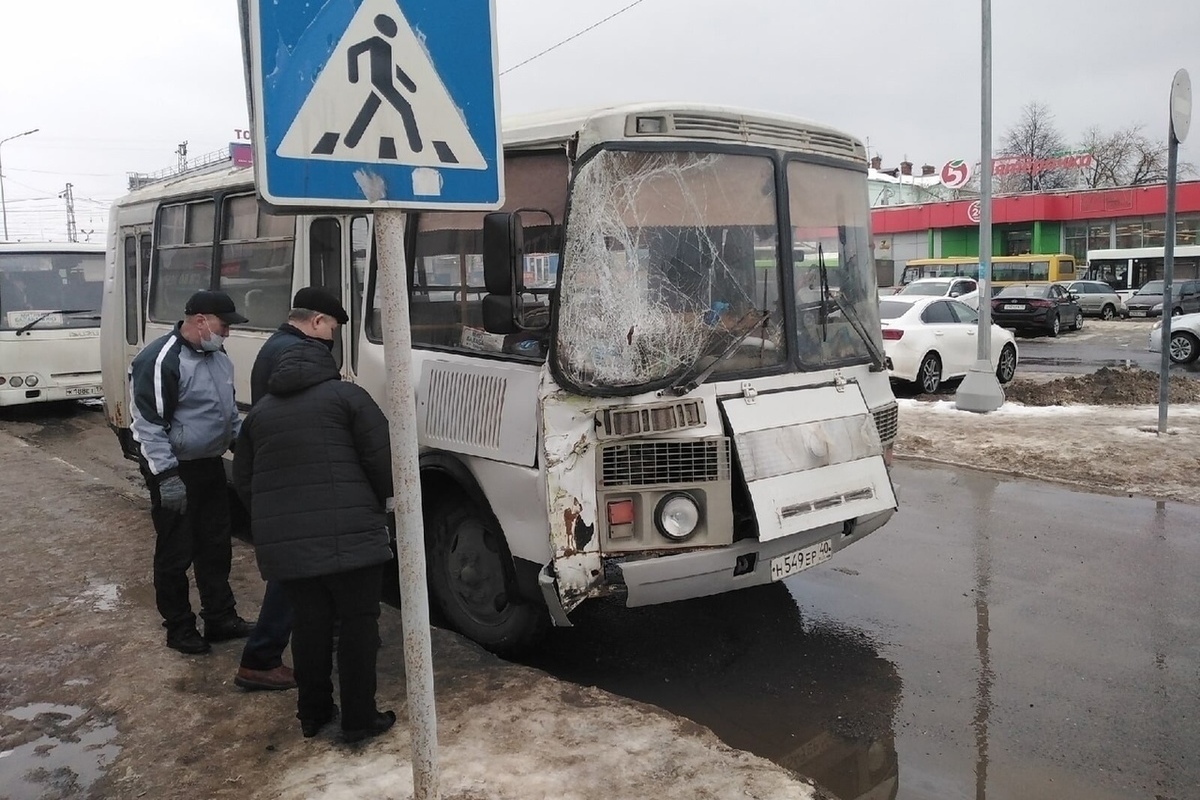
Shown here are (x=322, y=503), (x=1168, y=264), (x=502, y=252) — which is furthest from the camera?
(x=1168, y=264)

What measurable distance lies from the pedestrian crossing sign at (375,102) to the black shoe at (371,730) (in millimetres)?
2161

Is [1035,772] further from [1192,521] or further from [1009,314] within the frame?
[1009,314]

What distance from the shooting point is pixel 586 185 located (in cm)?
423

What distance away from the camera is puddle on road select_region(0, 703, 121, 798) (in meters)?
3.59

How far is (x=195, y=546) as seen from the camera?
4.82m

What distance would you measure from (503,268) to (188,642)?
252cm

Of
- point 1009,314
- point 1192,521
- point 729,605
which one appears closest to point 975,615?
point 729,605

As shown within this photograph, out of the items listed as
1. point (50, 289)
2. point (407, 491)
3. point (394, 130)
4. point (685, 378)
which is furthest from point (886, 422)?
point (50, 289)

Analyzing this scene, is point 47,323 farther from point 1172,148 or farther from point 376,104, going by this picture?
point 1172,148

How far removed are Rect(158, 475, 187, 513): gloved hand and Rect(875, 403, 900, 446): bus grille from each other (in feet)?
11.9

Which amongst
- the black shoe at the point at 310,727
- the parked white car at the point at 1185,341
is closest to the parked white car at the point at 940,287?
the parked white car at the point at 1185,341

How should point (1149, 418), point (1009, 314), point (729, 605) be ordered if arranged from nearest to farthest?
point (729, 605) → point (1149, 418) → point (1009, 314)

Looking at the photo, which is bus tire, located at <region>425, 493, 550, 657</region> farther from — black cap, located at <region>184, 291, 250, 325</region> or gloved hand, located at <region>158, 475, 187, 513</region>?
black cap, located at <region>184, 291, 250, 325</region>

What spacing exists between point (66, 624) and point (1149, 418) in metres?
11.4
